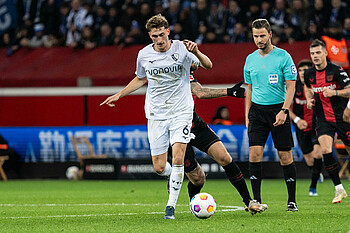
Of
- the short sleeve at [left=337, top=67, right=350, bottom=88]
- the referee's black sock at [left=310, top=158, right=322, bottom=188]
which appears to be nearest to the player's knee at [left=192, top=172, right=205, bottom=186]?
the short sleeve at [left=337, top=67, right=350, bottom=88]

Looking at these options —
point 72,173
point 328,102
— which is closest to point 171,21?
point 72,173

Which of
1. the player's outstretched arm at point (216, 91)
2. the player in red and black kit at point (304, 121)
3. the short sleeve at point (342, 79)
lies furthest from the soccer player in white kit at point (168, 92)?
the player in red and black kit at point (304, 121)

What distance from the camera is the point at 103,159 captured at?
17922 mm

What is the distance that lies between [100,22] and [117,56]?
5.55ft

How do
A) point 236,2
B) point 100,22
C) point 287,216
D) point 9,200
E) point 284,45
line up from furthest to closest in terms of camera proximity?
point 100,22 < point 236,2 < point 284,45 < point 9,200 < point 287,216

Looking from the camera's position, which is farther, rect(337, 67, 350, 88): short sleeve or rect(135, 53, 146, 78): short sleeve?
rect(337, 67, 350, 88): short sleeve

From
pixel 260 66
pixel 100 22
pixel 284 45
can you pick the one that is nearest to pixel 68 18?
pixel 100 22

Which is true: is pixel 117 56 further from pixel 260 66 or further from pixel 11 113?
pixel 260 66

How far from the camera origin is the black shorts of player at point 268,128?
8719mm

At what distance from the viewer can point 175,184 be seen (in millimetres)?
7922

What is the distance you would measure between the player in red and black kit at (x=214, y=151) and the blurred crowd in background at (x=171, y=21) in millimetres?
10194

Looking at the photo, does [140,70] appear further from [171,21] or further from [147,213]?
[171,21]

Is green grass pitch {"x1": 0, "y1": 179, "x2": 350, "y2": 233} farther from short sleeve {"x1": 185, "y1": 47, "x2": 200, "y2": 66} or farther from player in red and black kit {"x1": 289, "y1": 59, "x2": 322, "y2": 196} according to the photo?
short sleeve {"x1": 185, "y1": 47, "x2": 200, "y2": 66}

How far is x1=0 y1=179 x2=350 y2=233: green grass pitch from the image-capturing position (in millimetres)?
7039
